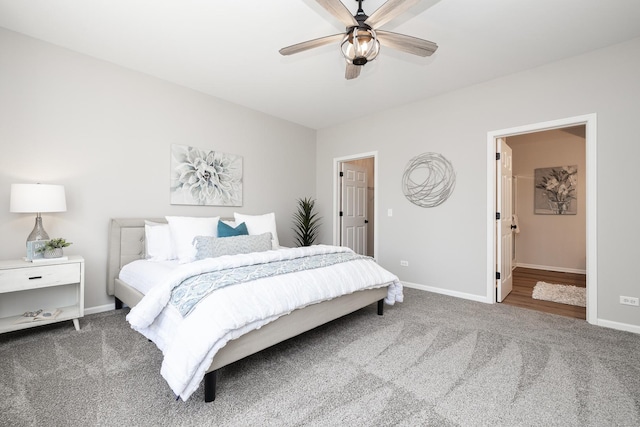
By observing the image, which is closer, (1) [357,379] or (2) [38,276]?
(1) [357,379]

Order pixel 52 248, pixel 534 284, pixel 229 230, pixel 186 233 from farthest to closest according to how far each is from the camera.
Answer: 1. pixel 534 284
2. pixel 229 230
3. pixel 186 233
4. pixel 52 248

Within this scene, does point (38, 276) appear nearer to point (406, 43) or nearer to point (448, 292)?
point (406, 43)

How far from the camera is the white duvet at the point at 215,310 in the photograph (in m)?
1.55

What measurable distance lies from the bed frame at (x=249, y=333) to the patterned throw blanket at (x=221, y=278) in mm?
315

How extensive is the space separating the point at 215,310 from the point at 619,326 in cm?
359

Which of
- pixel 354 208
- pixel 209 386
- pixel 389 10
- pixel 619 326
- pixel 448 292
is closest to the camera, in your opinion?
pixel 209 386

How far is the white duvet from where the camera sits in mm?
1549

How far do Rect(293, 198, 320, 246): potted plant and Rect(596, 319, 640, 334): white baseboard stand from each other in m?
3.62

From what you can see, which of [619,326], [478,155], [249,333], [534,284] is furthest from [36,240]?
[534,284]

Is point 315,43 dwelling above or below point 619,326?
above

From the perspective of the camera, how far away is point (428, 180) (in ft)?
13.1

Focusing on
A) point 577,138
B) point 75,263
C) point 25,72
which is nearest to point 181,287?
point 75,263

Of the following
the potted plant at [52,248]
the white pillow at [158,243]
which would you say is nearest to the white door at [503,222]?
the white pillow at [158,243]

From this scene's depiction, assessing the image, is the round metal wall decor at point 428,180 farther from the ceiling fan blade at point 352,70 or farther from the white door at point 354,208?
the ceiling fan blade at point 352,70
